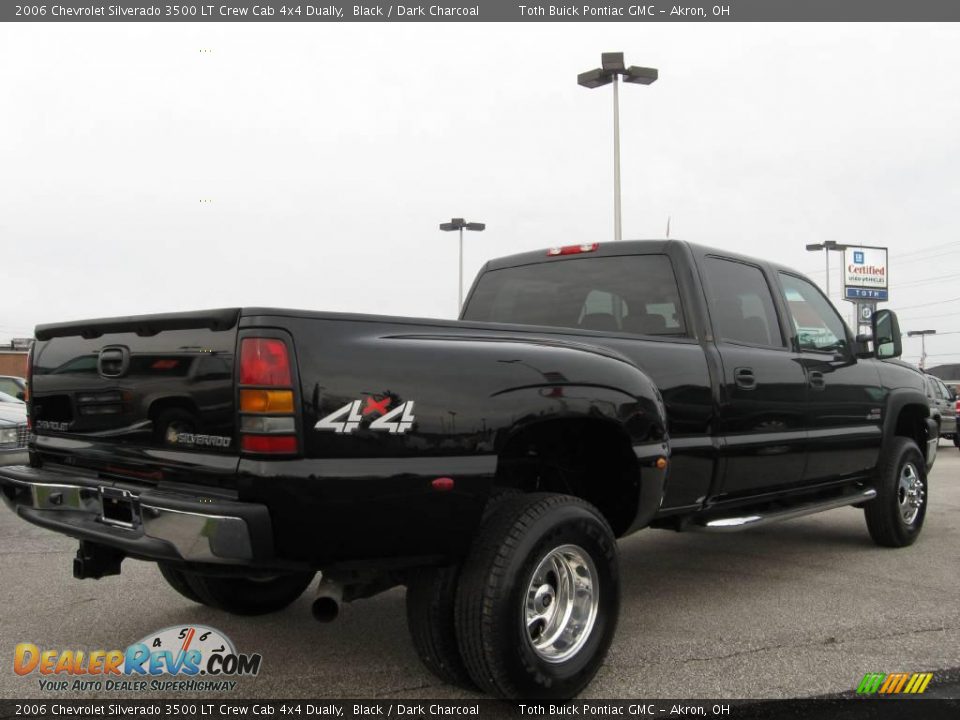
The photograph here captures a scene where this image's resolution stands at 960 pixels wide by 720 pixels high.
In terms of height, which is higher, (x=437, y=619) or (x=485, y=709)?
(x=437, y=619)

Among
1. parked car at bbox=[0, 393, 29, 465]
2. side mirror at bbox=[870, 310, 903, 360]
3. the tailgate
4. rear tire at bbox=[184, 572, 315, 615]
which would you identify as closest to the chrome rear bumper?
the tailgate

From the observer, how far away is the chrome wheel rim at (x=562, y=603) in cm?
337

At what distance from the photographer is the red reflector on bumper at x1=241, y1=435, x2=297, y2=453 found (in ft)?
9.04

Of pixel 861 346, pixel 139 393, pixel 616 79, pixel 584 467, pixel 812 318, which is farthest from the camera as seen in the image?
pixel 616 79

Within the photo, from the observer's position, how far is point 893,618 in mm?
4520

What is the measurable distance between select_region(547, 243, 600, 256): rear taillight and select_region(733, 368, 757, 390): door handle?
1.06 m

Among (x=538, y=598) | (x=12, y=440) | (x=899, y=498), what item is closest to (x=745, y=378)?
(x=538, y=598)

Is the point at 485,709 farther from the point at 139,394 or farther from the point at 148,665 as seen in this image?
Answer: the point at 139,394

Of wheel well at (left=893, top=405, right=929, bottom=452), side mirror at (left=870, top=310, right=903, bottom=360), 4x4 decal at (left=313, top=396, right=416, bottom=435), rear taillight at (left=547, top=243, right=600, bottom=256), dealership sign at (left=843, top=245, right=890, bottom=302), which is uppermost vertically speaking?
dealership sign at (left=843, top=245, right=890, bottom=302)

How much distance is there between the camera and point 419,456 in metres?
2.99

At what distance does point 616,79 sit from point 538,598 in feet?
51.3

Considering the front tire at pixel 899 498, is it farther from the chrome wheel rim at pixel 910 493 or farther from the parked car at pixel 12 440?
the parked car at pixel 12 440

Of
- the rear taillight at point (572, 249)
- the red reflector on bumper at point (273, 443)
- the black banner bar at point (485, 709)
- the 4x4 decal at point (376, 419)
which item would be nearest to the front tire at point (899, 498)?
the rear taillight at point (572, 249)

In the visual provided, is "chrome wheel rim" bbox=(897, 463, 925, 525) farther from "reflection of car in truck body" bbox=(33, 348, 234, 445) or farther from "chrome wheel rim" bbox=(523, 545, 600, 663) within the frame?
"reflection of car in truck body" bbox=(33, 348, 234, 445)
